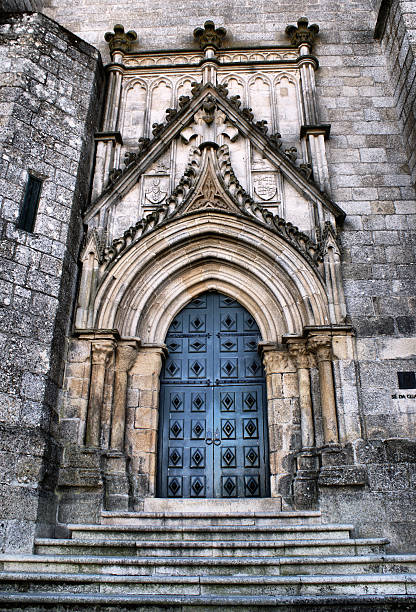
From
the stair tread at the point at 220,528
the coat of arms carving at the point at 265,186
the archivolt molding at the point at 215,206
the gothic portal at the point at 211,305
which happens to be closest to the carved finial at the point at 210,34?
the gothic portal at the point at 211,305

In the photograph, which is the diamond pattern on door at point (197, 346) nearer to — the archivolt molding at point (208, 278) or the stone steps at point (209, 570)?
the archivolt molding at point (208, 278)

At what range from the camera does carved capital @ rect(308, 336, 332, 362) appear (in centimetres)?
677

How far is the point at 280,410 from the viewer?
689 centimetres

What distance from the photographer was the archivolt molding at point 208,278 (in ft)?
23.6

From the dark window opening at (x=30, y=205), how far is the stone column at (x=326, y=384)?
3715 mm

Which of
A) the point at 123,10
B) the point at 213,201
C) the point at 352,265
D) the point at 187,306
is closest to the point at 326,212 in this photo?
the point at 352,265

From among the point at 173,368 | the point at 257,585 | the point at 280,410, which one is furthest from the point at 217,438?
the point at 257,585

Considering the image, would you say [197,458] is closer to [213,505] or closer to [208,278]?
[213,505]

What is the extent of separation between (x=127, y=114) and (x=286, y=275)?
12.8 ft

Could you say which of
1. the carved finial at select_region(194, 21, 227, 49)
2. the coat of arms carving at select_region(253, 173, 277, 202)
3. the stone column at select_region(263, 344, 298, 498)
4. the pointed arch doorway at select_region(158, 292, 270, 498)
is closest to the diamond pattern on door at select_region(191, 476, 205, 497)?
the pointed arch doorway at select_region(158, 292, 270, 498)

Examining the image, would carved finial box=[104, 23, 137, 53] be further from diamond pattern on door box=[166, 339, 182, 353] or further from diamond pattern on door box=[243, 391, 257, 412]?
diamond pattern on door box=[243, 391, 257, 412]

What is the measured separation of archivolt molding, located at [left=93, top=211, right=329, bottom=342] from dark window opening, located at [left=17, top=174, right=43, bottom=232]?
4.03 feet

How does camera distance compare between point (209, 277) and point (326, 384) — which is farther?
point (209, 277)

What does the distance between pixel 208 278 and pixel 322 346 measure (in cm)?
197
